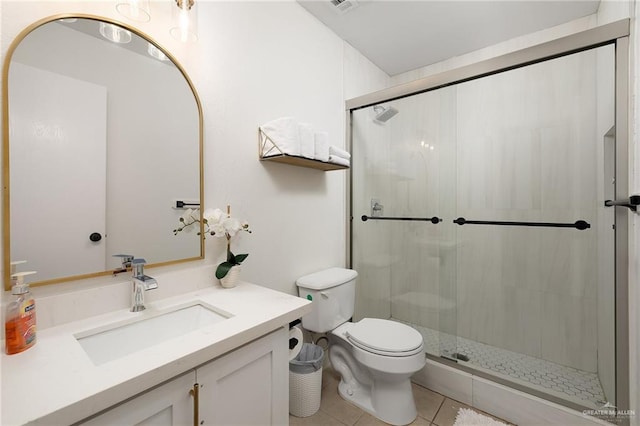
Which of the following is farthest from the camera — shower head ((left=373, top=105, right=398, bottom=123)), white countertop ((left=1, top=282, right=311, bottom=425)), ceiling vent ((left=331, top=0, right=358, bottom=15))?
shower head ((left=373, top=105, right=398, bottom=123))

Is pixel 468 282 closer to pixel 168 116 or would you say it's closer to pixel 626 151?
pixel 626 151

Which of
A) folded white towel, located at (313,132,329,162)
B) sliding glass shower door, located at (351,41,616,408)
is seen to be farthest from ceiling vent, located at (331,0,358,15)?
folded white towel, located at (313,132,329,162)

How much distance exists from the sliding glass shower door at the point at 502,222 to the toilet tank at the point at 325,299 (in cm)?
47

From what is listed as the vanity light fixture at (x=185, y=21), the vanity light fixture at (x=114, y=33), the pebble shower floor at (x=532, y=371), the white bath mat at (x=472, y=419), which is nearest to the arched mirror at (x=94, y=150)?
the vanity light fixture at (x=114, y=33)

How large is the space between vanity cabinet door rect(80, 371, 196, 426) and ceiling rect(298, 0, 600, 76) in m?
2.11

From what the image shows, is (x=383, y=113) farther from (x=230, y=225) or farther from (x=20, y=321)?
(x=20, y=321)

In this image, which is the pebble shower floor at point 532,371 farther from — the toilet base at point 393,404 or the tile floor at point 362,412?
the toilet base at point 393,404

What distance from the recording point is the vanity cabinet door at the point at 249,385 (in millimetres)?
772

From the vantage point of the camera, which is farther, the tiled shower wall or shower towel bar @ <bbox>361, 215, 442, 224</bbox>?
shower towel bar @ <bbox>361, 215, 442, 224</bbox>

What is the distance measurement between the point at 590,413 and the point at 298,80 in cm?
241

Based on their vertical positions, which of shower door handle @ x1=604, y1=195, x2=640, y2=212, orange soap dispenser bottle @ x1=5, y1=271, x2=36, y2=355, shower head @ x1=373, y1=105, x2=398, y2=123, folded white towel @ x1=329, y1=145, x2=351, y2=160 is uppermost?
shower head @ x1=373, y1=105, x2=398, y2=123

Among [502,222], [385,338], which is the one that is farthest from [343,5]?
[385,338]

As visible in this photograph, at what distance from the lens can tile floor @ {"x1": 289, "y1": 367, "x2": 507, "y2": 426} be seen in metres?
1.50

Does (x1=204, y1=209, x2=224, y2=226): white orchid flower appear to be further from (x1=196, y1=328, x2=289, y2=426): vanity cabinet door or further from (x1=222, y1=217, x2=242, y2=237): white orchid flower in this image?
(x1=196, y1=328, x2=289, y2=426): vanity cabinet door
